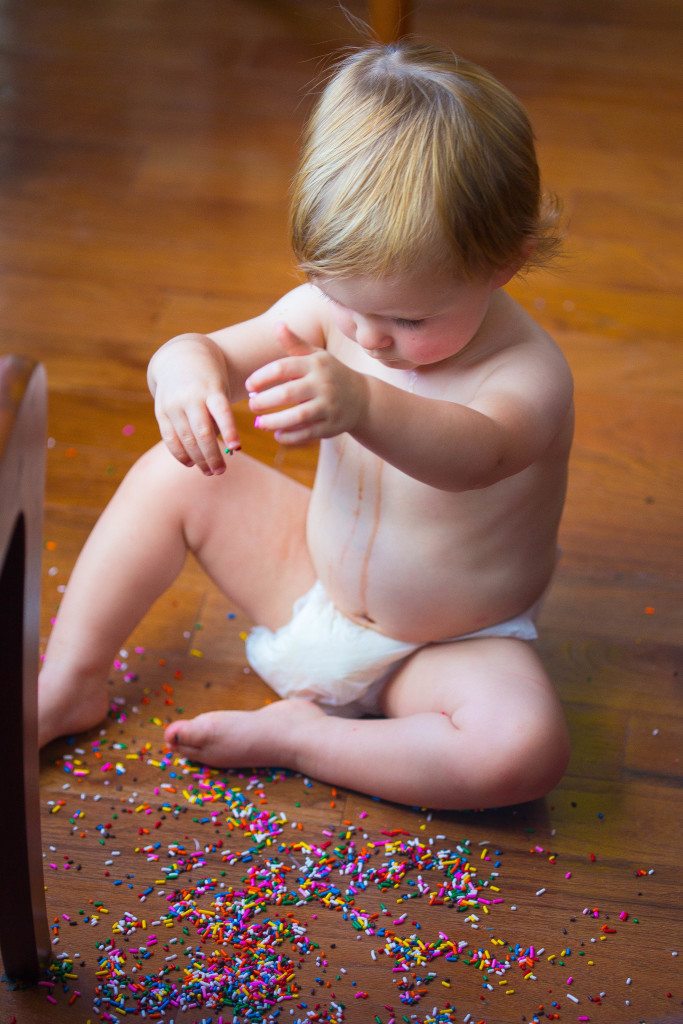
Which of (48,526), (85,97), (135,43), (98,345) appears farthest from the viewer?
(135,43)

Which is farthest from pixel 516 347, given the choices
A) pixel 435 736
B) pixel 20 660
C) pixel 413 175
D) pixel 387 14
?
pixel 387 14

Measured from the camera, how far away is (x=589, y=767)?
1.09 meters

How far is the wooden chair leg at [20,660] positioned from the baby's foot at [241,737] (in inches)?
8.1

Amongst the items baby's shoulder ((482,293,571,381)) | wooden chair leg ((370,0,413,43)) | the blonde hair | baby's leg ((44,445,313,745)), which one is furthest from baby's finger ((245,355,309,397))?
wooden chair leg ((370,0,413,43))

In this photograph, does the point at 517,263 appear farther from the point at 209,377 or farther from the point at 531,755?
the point at 531,755

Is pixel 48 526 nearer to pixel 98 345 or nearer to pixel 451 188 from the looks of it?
pixel 98 345

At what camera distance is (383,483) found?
985 mm

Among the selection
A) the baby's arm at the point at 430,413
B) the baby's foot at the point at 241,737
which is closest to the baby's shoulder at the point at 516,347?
the baby's arm at the point at 430,413

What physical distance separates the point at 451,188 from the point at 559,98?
1.33 metres

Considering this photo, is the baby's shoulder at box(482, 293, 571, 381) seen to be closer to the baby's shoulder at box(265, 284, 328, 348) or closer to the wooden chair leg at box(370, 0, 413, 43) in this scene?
the baby's shoulder at box(265, 284, 328, 348)

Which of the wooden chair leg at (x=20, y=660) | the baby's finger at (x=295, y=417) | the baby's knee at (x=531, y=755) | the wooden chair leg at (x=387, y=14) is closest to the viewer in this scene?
the wooden chair leg at (x=20, y=660)

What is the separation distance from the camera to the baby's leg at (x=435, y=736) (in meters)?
0.98

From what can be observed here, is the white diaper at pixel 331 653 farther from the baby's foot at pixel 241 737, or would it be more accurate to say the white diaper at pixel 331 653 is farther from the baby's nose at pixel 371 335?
the baby's nose at pixel 371 335

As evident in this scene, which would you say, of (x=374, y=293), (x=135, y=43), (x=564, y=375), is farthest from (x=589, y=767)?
(x=135, y=43)
